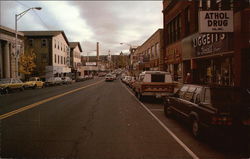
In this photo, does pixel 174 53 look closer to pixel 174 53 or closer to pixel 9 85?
pixel 174 53

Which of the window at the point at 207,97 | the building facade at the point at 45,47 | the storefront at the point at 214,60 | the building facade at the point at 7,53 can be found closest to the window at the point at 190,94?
the window at the point at 207,97

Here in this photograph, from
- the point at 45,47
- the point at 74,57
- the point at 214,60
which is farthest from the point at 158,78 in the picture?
the point at 74,57

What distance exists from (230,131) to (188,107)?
1.80 meters

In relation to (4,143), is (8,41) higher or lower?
higher

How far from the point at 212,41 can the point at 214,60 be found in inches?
65.7

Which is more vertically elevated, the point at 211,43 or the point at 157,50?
the point at 157,50

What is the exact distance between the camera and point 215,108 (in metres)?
5.75

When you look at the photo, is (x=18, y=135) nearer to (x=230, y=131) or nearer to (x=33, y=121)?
(x=33, y=121)

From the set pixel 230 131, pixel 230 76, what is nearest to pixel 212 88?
pixel 230 131

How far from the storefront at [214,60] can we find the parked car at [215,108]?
8.81m

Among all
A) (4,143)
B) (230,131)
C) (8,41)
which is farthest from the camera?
(8,41)

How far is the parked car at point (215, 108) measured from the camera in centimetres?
555

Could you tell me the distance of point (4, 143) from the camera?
19.6ft

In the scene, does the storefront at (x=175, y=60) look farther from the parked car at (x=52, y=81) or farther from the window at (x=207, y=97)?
the parked car at (x=52, y=81)
